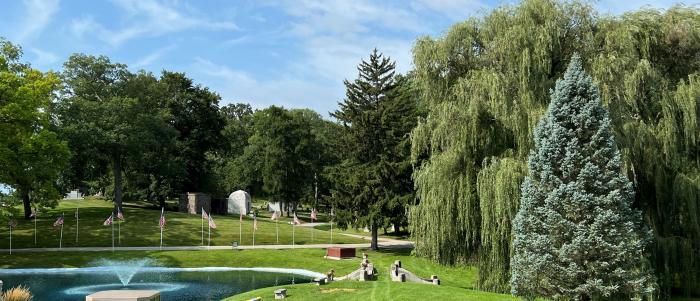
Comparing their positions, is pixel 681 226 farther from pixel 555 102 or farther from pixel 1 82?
pixel 1 82

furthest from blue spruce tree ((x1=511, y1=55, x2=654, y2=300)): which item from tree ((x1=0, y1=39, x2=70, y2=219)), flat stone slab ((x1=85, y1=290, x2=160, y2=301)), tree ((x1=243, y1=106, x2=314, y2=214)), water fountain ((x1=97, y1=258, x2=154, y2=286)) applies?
tree ((x1=243, y1=106, x2=314, y2=214))

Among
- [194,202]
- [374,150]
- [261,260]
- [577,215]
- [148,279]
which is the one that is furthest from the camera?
[194,202]

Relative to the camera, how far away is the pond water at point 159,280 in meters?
27.6

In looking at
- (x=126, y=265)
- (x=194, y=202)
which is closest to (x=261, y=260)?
(x=126, y=265)

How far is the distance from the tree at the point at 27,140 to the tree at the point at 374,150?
20526mm

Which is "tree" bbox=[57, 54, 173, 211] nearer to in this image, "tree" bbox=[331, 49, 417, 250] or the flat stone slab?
"tree" bbox=[331, 49, 417, 250]

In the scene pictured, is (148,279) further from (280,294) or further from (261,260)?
(280,294)

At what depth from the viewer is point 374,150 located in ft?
147

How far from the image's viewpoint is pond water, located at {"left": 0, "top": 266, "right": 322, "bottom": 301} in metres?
Answer: 27.6

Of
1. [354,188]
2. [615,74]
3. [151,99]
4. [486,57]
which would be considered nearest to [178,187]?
[151,99]

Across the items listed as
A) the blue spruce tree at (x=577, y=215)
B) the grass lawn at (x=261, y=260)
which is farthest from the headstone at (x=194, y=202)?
the blue spruce tree at (x=577, y=215)

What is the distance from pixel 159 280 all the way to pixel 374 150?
1930 centimetres

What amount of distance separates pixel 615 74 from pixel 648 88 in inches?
55.5

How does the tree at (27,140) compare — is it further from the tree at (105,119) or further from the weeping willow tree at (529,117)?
the weeping willow tree at (529,117)
